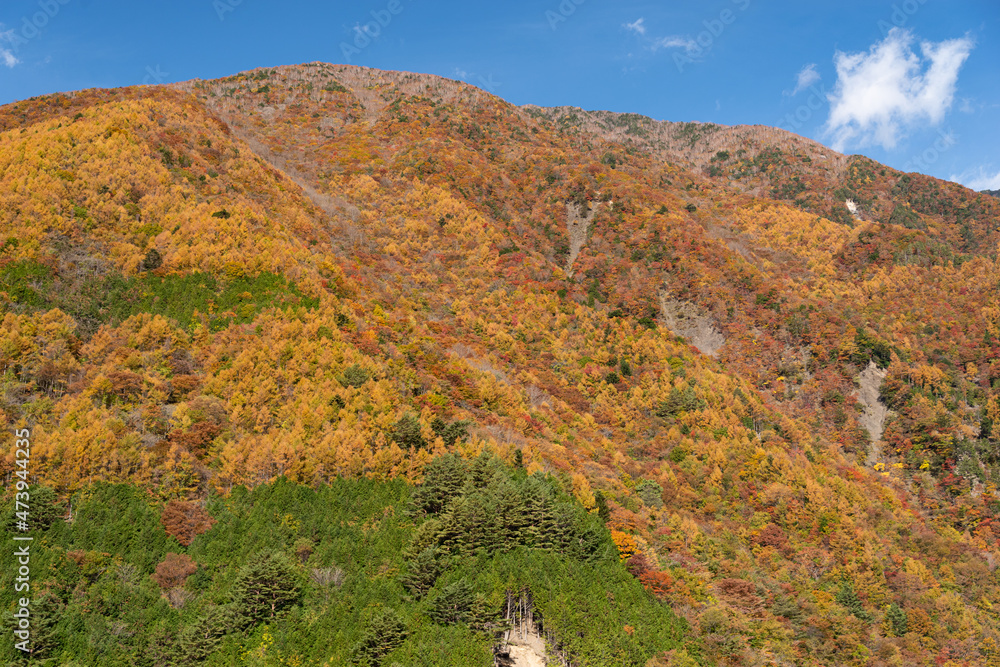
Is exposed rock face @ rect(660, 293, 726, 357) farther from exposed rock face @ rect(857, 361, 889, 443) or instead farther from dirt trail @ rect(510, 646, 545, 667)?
dirt trail @ rect(510, 646, 545, 667)

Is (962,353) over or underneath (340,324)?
over

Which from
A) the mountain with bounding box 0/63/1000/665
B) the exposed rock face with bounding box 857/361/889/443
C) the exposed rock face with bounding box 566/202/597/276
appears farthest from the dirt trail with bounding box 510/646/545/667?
the exposed rock face with bounding box 566/202/597/276

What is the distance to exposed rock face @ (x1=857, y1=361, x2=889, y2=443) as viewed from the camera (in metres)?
84.8

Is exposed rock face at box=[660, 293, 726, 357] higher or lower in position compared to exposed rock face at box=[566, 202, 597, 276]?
lower

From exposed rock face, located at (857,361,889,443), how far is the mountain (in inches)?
17.7

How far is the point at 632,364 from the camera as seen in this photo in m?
77.1

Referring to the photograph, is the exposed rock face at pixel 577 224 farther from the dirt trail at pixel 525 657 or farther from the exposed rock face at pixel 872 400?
the dirt trail at pixel 525 657

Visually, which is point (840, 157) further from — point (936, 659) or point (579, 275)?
point (936, 659)

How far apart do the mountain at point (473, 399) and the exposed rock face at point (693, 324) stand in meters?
0.52

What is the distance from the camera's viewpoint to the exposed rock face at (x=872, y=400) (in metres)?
84.8

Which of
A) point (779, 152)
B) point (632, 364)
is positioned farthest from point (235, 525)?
point (779, 152)

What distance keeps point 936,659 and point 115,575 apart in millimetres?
63547

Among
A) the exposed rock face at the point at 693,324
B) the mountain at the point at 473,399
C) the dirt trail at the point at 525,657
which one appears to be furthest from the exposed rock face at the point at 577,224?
the dirt trail at the point at 525,657

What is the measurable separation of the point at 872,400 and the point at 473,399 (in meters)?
66.1
